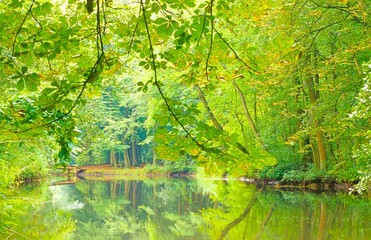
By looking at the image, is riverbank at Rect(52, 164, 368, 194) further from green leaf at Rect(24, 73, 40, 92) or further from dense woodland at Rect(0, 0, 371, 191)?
green leaf at Rect(24, 73, 40, 92)

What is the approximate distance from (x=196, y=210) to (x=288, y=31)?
5448 mm

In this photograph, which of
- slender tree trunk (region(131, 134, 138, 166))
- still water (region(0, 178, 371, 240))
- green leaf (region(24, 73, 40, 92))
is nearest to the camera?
green leaf (region(24, 73, 40, 92))

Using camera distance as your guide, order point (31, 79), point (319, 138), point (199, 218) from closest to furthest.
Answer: point (31, 79), point (199, 218), point (319, 138)

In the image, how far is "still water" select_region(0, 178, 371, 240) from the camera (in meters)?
7.46

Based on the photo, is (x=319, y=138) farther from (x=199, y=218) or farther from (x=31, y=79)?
(x=31, y=79)

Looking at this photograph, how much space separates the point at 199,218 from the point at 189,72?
25.0 ft

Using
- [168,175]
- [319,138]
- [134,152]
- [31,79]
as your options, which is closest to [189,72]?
[31,79]

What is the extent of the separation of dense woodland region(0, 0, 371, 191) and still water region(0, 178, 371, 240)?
0.87 meters

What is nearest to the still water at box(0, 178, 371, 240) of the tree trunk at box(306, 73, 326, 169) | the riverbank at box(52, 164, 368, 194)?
the riverbank at box(52, 164, 368, 194)

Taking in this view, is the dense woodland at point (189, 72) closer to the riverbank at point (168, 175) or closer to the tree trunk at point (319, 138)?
the tree trunk at point (319, 138)

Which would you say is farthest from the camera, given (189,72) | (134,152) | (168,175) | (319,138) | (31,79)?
(134,152)

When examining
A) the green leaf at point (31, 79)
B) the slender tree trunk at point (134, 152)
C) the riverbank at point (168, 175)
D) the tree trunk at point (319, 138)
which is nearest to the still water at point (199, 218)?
the riverbank at point (168, 175)

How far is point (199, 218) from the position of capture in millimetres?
9812

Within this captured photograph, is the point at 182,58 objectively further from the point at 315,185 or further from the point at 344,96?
the point at 315,185
